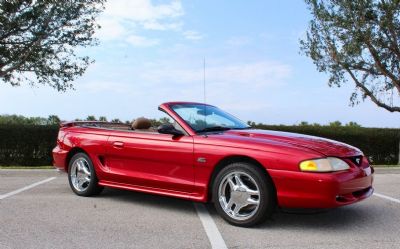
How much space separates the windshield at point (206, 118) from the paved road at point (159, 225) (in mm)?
1103

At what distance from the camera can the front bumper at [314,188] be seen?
199 inches

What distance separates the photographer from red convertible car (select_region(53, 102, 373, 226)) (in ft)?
16.9

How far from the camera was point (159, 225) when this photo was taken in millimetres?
5543

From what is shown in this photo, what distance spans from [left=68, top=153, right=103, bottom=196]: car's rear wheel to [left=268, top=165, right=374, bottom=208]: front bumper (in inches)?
116

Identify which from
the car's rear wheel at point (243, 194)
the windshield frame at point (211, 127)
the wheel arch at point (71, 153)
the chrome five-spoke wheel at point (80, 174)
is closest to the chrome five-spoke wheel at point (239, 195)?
the car's rear wheel at point (243, 194)

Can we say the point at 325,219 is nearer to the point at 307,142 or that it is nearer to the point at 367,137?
the point at 307,142

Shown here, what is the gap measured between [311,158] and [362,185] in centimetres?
82

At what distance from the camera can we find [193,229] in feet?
17.6

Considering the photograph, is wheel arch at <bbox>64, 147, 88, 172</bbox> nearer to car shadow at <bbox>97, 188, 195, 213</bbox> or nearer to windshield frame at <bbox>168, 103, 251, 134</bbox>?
car shadow at <bbox>97, 188, 195, 213</bbox>

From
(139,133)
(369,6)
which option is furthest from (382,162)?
(139,133)

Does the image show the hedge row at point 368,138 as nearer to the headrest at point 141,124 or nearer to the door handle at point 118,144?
the headrest at point 141,124

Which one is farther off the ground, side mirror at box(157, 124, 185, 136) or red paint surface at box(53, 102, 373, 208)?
side mirror at box(157, 124, 185, 136)

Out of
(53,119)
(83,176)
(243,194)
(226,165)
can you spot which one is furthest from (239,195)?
(53,119)

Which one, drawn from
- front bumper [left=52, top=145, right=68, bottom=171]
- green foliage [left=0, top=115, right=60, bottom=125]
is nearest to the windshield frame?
front bumper [left=52, top=145, right=68, bottom=171]
